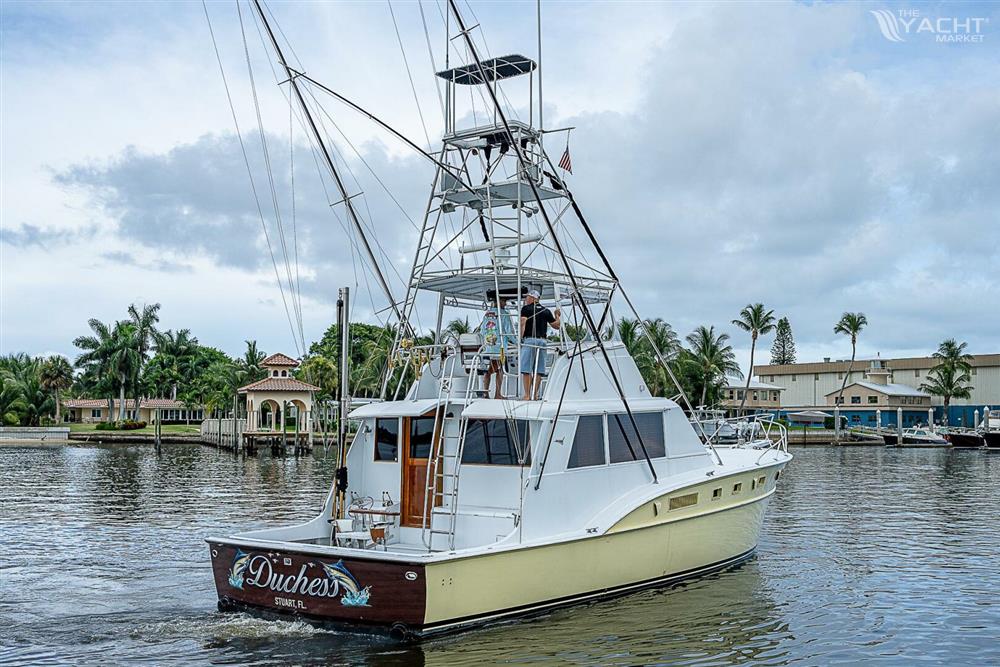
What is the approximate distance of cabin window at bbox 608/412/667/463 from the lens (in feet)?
44.9

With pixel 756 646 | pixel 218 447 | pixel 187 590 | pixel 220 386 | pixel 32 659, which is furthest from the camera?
pixel 220 386

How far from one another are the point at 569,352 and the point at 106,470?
3512 cm

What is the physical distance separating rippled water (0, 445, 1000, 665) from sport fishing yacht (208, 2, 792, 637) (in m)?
0.42

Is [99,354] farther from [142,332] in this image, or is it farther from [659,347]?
[659,347]

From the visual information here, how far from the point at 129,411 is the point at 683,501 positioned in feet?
288

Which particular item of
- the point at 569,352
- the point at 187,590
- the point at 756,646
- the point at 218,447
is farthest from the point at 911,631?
the point at 218,447

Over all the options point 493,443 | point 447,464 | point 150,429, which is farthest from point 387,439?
point 150,429

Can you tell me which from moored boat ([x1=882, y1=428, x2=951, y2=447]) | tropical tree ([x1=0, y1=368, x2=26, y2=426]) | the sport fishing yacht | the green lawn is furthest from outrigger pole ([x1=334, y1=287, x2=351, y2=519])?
tropical tree ([x1=0, y1=368, x2=26, y2=426])

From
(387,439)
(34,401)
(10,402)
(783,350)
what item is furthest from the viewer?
(783,350)

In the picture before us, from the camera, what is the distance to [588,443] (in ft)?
43.4

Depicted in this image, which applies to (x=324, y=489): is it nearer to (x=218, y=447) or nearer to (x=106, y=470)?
(x=106, y=470)

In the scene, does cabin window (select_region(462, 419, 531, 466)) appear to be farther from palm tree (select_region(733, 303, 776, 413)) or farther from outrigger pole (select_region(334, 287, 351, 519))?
palm tree (select_region(733, 303, 776, 413))

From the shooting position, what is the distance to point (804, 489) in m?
32.1

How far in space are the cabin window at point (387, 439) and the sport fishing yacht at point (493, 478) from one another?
2 centimetres
